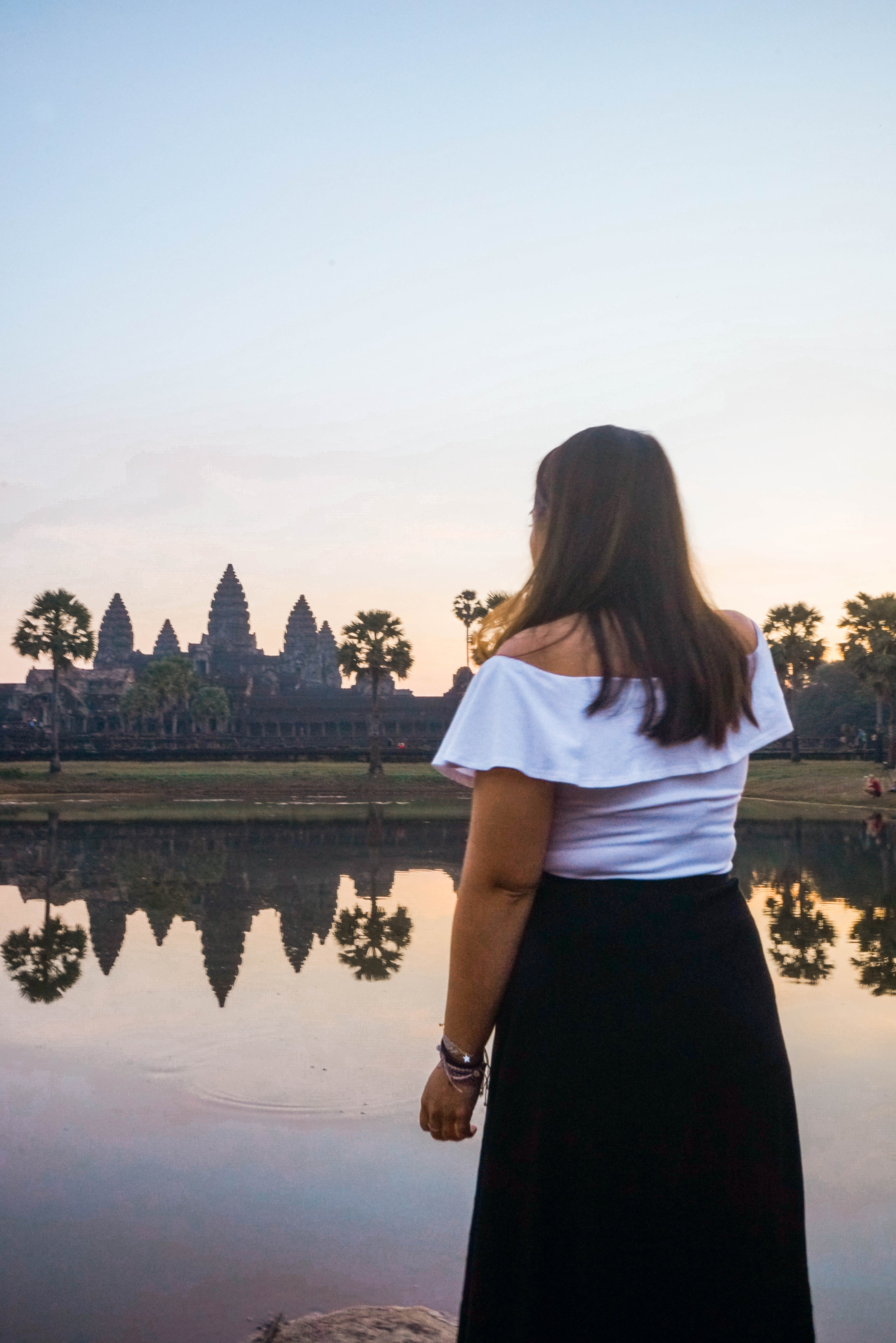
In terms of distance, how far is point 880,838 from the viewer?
68.4ft

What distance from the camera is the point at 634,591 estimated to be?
2.20 meters

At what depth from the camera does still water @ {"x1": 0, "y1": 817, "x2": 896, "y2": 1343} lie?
149 inches

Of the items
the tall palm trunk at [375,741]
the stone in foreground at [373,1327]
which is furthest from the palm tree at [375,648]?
the stone in foreground at [373,1327]

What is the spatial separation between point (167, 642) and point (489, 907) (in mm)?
115796

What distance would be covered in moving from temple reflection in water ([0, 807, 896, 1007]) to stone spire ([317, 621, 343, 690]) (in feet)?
309

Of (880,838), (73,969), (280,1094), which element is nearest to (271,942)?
(73,969)

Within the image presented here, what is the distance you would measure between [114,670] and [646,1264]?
9467 centimetres

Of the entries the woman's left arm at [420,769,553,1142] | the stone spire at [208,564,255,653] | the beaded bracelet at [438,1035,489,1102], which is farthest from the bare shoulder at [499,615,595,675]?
the stone spire at [208,564,255,653]

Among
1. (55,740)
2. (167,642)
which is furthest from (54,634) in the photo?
(167,642)

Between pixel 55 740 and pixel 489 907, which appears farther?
pixel 55 740

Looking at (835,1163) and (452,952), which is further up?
(452,952)

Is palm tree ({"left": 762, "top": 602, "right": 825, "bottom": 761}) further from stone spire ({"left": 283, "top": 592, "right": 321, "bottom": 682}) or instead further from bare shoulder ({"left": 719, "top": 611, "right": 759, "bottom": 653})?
stone spire ({"left": 283, "top": 592, "right": 321, "bottom": 682})

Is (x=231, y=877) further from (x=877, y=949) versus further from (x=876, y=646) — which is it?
(x=876, y=646)

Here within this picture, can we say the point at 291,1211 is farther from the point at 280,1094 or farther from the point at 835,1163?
the point at 835,1163
